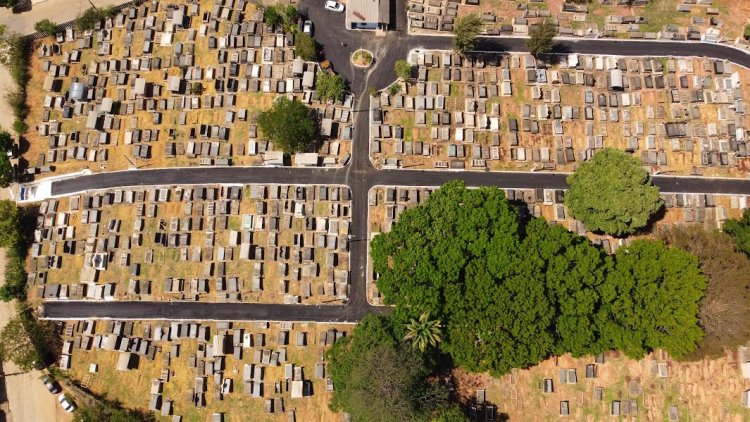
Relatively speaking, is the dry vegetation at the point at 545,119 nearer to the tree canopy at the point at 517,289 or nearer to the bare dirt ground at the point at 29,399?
the tree canopy at the point at 517,289

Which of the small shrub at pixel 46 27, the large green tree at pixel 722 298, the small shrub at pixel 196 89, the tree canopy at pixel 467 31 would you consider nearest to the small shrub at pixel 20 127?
the small shrub at pixel 46 27

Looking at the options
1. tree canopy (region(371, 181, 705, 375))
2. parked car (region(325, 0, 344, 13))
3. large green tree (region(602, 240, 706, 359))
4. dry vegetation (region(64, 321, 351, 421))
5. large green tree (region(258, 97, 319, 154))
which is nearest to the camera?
tree canopy (region(371, 181, 705, 375))

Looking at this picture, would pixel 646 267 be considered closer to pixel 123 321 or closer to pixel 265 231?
pixel 265 231

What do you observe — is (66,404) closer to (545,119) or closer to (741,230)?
(545,119)

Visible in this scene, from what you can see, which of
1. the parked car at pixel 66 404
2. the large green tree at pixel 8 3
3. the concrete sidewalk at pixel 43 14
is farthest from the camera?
the concrete sidewalk at pixel 43 14

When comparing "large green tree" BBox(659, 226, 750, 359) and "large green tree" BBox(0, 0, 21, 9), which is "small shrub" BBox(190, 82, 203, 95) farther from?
"large green tree" BBox(659, 226, 750, 359)

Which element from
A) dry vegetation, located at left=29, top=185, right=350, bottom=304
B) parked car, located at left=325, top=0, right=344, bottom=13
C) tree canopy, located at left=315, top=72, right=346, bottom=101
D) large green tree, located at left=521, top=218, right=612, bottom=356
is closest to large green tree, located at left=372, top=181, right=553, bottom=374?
large green tree, located at left=521, top=218, right=612, bottom=356
